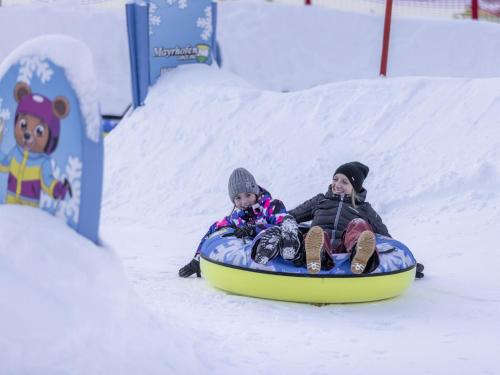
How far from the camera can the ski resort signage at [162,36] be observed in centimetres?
1043

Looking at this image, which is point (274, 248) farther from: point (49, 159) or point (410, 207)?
point (410, 207)

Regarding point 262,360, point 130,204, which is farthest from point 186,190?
point 262,360

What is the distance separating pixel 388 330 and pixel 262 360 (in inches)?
38.9

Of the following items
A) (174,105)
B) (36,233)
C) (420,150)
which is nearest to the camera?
(36,233)

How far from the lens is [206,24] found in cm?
1074

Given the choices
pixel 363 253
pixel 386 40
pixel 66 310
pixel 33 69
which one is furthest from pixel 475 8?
pixel 66 310

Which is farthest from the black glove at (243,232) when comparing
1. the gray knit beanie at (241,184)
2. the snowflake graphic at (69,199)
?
the snowflake graphic at (69,199)

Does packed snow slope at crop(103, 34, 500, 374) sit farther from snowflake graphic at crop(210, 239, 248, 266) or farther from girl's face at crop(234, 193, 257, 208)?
girl's face at crop(234, 193, 257, 208)

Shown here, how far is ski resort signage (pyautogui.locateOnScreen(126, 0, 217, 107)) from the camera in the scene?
34.2 ft

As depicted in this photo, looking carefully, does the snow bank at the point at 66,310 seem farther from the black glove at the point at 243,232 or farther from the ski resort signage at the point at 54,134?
the black glove at the point at 243,232

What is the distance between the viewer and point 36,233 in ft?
10.6

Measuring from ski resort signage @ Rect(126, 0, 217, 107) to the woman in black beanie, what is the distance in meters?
5.25

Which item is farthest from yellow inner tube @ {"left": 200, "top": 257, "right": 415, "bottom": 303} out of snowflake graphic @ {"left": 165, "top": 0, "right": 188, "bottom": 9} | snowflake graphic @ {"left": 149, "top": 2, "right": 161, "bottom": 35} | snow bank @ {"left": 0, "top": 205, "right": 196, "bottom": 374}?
snowflake graphic @ {"left": 165, "top": 0, "right": 188, "bottom": 9}

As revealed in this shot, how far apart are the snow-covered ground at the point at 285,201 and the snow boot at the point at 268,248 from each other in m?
0.28
